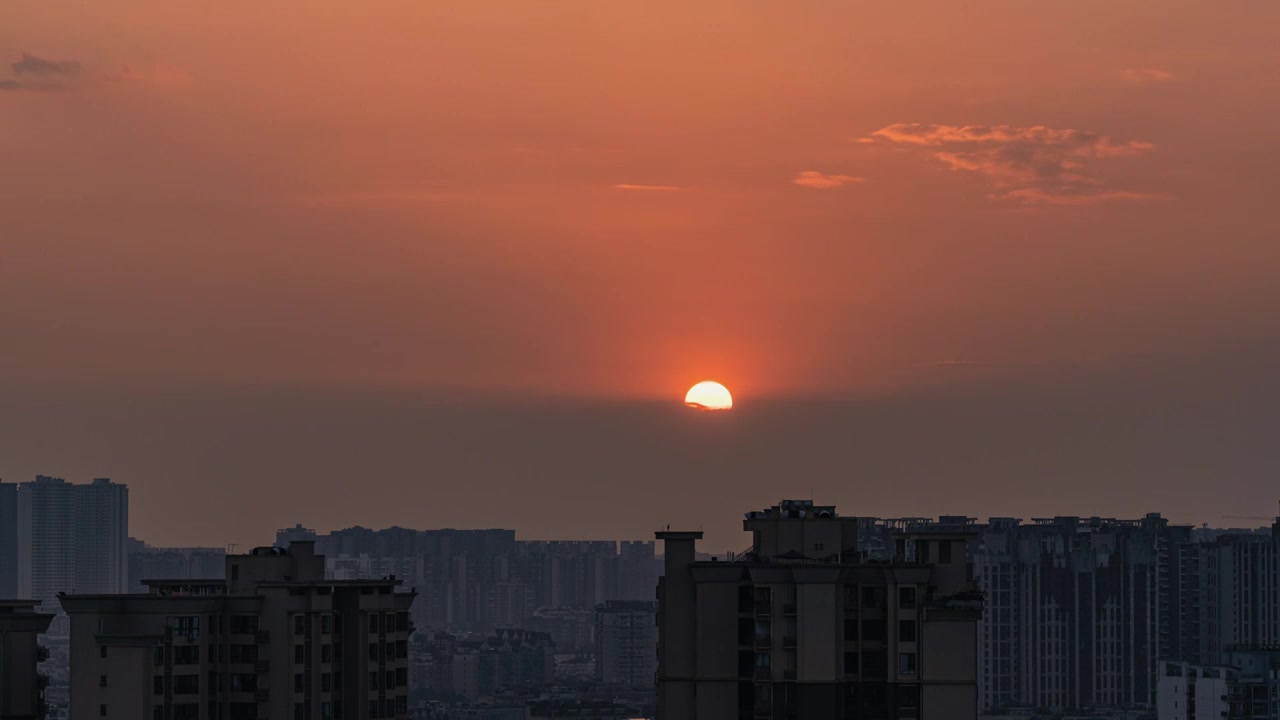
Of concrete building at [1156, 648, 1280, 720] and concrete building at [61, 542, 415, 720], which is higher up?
concrete building at [61, 542, 415, 720]

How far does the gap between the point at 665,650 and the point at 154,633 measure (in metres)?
15.4

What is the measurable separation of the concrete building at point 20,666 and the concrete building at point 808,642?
1611cm

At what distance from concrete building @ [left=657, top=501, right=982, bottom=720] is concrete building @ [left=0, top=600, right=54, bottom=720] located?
1611cm

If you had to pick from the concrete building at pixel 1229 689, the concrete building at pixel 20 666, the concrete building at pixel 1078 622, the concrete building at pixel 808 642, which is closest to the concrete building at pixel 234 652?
the concrete building at pixel 20 666

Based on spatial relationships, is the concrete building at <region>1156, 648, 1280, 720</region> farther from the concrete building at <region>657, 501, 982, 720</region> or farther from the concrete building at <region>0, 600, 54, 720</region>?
the concrete building at <region>0, 600, 54, 720</region>

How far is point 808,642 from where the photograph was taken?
45.8 m

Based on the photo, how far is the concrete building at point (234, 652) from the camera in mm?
55875

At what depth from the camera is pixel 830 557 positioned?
49.2m

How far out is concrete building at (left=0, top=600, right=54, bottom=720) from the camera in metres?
54.3

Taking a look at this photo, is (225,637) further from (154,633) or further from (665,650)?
(665,650)

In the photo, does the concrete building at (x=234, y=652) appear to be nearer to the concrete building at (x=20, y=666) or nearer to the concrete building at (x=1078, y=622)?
the concrete building at (x=20, y=666)

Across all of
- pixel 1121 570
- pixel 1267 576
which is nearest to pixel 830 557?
pixel 1267 576

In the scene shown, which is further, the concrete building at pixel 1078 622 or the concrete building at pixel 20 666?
the concrete building at pixel 1078 622

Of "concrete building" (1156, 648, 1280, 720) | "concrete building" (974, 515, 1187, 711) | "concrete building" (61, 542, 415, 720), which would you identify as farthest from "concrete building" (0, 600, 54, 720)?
"concrete building" (974, 515, 1187, 711)
